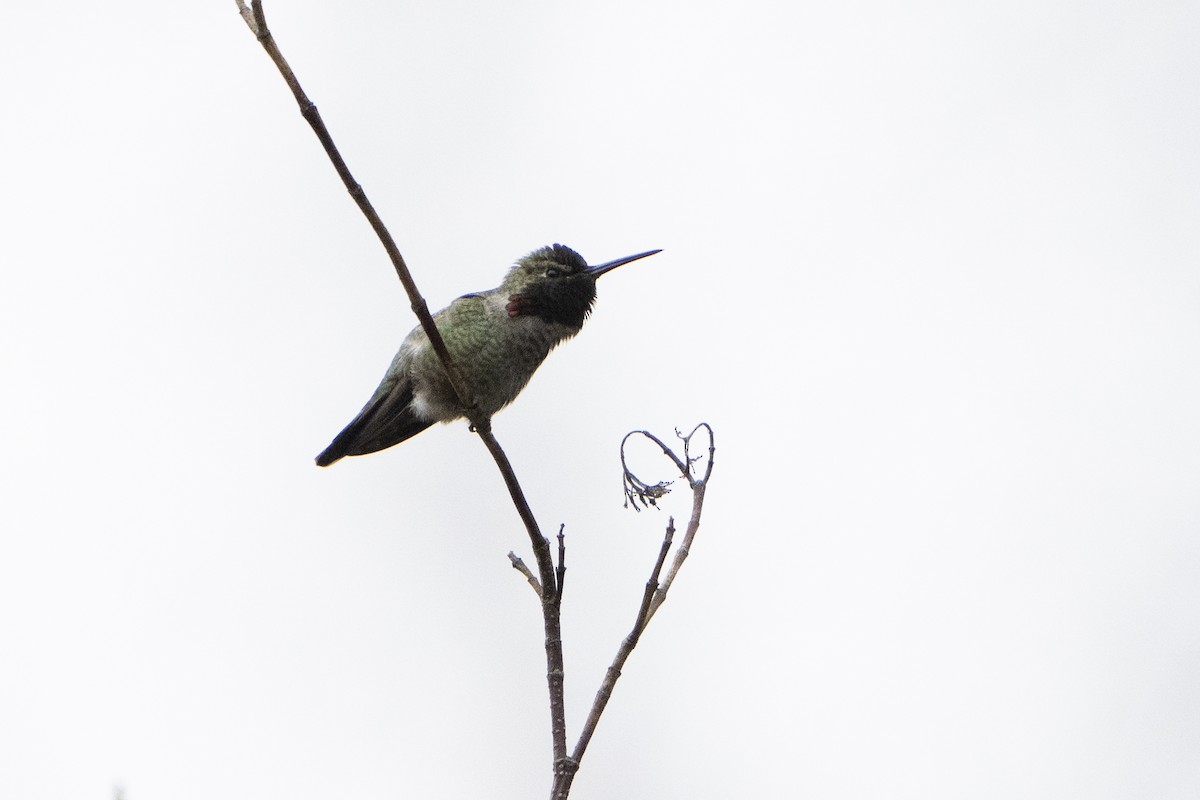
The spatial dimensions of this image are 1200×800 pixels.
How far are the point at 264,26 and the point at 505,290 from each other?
4517 mm

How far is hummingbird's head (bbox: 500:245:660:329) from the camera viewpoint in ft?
26.9

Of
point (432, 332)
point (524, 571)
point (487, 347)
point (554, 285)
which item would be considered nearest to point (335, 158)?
point (432, 332)

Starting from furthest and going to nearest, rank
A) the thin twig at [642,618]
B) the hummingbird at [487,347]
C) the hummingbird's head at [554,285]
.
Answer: the hummingbird's head at [554,285] → the hummingbird at [487,347] → the thin twig at [642,618]

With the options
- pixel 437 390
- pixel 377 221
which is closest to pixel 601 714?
pixel 377 221

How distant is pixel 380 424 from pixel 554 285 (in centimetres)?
159

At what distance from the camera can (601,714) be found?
3.91 metres

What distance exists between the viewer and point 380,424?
8344 millimetres

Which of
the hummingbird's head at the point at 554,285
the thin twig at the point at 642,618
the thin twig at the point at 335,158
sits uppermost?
the hummingbird's head at the point at 554,285

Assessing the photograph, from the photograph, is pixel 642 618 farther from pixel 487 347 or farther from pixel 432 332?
pixel 487 347

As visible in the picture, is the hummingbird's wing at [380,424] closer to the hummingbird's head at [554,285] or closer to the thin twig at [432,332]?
the hummingbird's head at [554,285]

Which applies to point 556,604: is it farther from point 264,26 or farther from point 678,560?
point 264,26

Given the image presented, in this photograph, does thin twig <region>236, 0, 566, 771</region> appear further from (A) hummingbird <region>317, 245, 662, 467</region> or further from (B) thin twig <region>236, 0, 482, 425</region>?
(A) hummingbird <region>317, 245, 662, 467</region>

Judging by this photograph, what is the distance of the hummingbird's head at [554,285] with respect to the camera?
8211mm

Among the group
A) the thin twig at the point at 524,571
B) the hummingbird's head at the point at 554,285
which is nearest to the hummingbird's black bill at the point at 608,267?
the hummingbird's head at the point at 554,285
